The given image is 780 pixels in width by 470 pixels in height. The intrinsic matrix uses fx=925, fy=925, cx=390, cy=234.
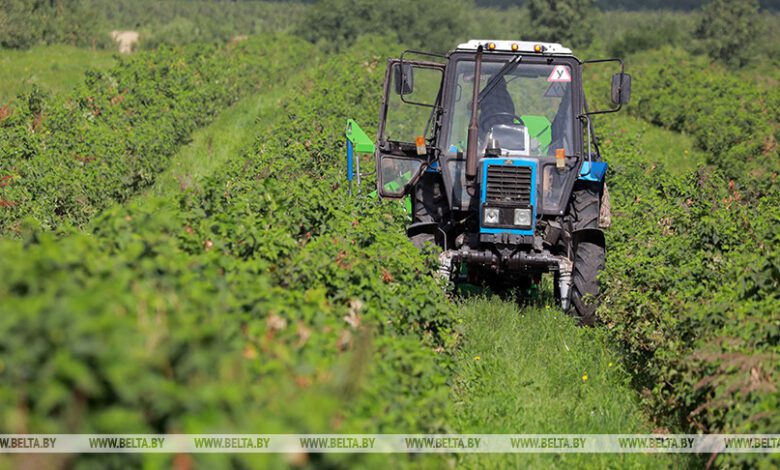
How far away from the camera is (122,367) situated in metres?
3.23

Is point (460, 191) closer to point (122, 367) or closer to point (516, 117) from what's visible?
point (516, 117)

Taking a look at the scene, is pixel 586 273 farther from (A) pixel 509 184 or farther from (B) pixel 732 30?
(B) pixel 732 30

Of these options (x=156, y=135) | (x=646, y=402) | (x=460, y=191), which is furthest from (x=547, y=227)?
(x=156, y=135)

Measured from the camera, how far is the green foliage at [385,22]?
1631 inches

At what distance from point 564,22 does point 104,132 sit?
34.5 m

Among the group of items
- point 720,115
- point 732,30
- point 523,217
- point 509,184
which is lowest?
point 732,30

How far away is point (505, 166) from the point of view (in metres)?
8.59

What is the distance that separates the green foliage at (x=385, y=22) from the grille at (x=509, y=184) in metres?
31.1

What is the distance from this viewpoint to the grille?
8.57m

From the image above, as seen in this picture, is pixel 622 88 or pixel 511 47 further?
pixel 511 47

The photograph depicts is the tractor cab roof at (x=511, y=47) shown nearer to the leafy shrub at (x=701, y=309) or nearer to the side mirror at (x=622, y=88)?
the side mirror at (x=622, y=88)

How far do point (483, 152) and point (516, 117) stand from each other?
1.75ft

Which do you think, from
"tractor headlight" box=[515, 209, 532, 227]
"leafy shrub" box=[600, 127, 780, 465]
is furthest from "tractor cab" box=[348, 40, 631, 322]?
"leafy shrub" box=[600, 127, 780, 465]

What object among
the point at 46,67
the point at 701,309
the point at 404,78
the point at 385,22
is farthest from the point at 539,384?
the point at 385,22
